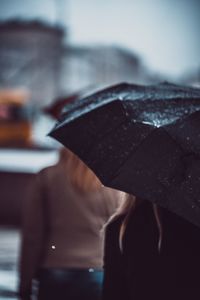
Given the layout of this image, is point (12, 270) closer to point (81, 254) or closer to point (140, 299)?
point (81, 254)

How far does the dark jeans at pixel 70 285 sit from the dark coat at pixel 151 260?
0.93 metres

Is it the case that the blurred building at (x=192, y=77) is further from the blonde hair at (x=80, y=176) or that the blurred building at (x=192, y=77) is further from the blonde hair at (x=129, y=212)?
the blonde hair at (x=129, y=212)

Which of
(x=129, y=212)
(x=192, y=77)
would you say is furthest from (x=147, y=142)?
(x=192, y=77)

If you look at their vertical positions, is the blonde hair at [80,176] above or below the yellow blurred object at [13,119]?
above

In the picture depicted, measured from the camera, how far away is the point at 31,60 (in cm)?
1161

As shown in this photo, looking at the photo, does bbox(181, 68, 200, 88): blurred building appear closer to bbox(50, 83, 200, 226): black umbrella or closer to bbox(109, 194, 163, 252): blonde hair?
bbox(50, 83, 200, 226): black umbrella

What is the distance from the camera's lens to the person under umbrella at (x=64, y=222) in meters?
2.94

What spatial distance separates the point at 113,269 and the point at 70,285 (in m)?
1.03

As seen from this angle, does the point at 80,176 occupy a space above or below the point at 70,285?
above

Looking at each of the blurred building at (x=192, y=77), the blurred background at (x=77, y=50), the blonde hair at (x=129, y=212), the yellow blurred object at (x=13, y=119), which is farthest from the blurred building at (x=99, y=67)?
the blonde hair at (x=129, y=212)

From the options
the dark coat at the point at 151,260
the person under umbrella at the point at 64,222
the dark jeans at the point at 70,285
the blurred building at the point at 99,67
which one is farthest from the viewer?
the blurred building at the point at 99,67

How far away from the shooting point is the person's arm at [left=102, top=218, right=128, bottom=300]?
1775 millimetres

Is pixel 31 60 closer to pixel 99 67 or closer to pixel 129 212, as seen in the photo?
pixel 99 67

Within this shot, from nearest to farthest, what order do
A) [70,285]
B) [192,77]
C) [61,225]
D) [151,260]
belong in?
1. [151,260]
2. [70,285]
3. [61,225]
4. [192,77]
